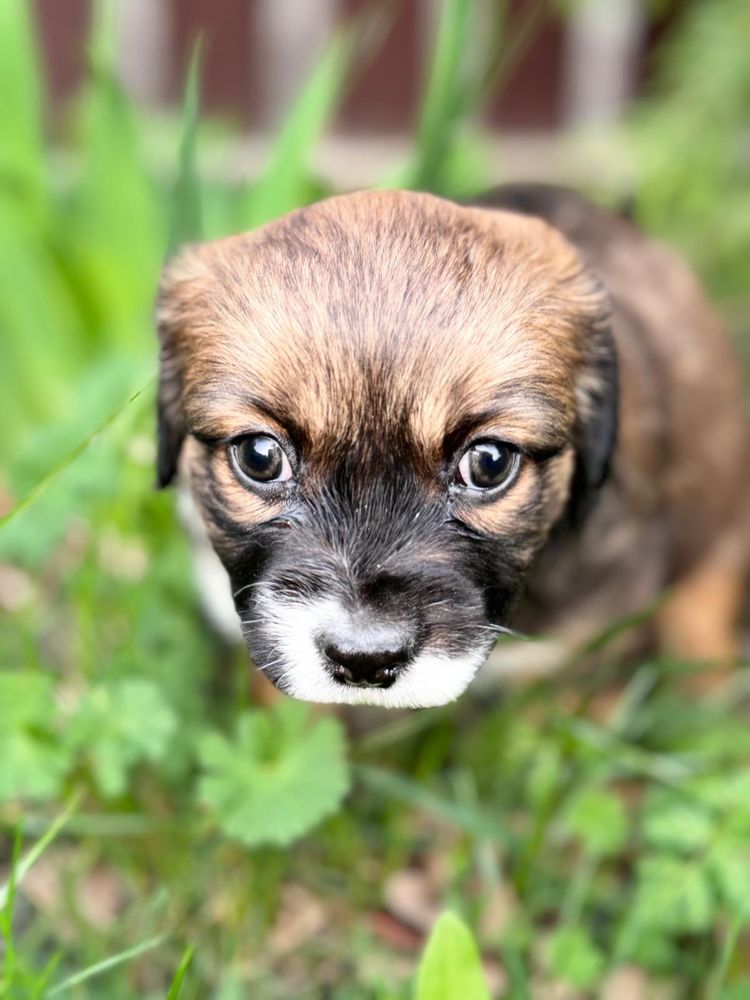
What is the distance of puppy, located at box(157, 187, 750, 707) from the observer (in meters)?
1.57

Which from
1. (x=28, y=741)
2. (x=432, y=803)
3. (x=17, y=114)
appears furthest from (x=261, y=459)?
(x=17, y=114)

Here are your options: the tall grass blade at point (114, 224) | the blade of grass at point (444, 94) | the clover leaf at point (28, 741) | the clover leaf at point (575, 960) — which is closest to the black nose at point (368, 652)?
the clover leaf at point (28, 741)

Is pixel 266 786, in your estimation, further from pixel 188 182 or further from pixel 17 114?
pixel 17 114

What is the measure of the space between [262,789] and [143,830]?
436mm

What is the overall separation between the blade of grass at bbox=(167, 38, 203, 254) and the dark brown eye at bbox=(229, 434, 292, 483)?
580 millimetres

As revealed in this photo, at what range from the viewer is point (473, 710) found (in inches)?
108

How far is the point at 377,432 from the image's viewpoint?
158cm

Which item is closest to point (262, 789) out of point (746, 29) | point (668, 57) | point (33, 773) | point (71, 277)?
point (33, 773)

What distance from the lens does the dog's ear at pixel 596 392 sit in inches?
73.6

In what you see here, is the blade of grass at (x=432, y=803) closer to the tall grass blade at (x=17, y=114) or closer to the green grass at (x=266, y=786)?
the green grass at (x=266, y=786)

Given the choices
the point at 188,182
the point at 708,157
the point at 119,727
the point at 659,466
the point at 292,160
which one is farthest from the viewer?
the point at 708,157

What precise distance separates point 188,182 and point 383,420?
94 centimetres

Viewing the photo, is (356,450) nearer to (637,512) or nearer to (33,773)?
(33,773)

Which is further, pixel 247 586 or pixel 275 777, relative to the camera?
pixel 275 777
